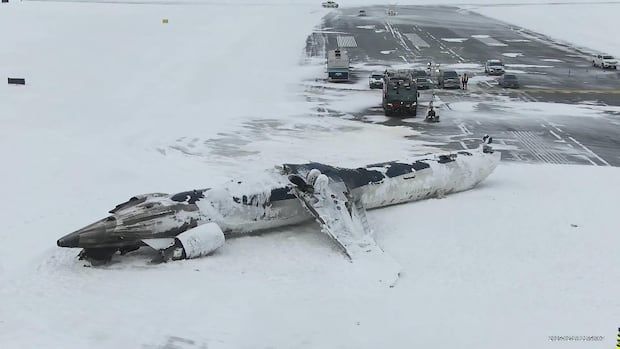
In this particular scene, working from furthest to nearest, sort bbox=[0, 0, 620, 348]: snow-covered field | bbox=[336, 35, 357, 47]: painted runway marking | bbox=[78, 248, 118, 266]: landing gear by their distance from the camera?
bbox=[336, 35, 357, 47]: painted runway marking → bbox=[78, 248, 118, 266]: landing gear → bbox=[0, 0, 620, 348]: snow-covered field

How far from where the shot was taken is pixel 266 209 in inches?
1024

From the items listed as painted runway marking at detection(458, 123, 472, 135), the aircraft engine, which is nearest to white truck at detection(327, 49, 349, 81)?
painted runway marking at detection(458, 123, 472, 135)

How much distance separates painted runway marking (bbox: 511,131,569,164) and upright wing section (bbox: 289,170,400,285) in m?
16.7

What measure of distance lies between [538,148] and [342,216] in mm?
20917

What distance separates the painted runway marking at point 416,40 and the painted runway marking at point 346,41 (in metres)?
8.74

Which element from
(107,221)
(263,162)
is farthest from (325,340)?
(263,162)

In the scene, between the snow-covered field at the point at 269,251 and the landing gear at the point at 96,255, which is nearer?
the snow-covered field at the point at 269,251

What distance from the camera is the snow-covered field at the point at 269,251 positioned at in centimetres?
1914

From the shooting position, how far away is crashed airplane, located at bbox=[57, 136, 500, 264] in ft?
76.0

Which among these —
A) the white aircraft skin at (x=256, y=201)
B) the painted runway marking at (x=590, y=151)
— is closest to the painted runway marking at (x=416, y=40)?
the painted runway marking at (x=590, y=151)

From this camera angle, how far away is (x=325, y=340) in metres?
18.7

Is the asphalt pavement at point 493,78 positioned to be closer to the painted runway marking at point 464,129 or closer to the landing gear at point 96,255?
the painted runway marking at point 464,129

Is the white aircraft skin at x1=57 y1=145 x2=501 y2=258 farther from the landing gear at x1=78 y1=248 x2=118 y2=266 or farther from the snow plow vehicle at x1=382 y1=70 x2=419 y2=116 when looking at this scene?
the snow plow vehicle at x1=382 y1=70 x2=419 y2=116

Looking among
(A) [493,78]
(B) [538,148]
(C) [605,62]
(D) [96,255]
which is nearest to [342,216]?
(D) [96,255]
